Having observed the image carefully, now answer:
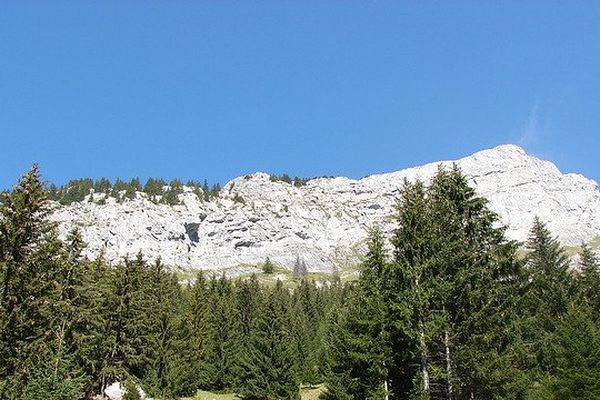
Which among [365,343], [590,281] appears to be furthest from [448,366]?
[590,281]

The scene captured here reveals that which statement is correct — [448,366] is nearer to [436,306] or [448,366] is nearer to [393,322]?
[436,306]

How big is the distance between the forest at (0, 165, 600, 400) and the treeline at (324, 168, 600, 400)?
0.28 feet

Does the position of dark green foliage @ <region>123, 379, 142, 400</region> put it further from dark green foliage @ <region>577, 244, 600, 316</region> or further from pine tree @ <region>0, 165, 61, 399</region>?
dark green foliage @ <region>577, 244, 600, 316</region>

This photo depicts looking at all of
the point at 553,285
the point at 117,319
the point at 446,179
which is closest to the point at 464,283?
the point at 446,179

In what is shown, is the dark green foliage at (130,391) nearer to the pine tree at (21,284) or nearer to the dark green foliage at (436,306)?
the pine tree at (21,284)

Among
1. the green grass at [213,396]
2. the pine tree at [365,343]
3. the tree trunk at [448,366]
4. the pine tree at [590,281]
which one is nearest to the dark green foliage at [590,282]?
the pine tree at [590,281]

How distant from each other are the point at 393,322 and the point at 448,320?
117 inches

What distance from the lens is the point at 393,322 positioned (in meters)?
25.8

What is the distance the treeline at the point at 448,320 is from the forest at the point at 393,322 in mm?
84

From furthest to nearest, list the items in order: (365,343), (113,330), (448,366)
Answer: (113,330), (365,343), (448,366)

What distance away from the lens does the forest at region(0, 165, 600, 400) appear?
2303 cm

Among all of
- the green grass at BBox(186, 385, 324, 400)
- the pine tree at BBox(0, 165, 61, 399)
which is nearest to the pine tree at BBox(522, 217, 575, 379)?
the green grass at BBox(186, 385, 324, 400)

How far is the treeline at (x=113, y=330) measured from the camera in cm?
2261

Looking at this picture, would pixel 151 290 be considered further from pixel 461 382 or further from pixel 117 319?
pixel 461 382
